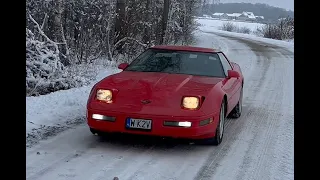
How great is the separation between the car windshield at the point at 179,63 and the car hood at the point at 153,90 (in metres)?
0.44

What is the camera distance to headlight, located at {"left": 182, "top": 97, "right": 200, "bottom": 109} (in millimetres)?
5320

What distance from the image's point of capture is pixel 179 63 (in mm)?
6637

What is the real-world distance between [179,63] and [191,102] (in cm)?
140

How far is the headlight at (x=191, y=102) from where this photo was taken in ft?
17.5

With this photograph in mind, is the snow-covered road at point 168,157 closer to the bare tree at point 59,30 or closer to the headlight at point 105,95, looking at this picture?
the headlight at point 105,95

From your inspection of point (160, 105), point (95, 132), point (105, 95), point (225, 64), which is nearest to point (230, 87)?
point (225, 64)

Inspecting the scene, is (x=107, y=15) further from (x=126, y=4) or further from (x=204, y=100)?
(x=204, y=100)

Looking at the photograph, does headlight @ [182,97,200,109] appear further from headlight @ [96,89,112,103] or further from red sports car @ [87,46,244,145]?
headlight @ [96,89,112,103]

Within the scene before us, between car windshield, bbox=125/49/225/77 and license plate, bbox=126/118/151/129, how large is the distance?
1.37m


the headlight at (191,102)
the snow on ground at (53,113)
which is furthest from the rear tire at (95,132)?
the headlight at (191,102)

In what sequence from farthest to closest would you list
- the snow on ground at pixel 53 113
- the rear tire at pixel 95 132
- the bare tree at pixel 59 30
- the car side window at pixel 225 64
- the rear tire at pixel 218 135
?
the bare tree at pixel 59 30, the car side window at pixel 225 64, the snow on ground at pixel 53 113, the rear tire at pixel 218 135, the rear tire at pixel 95 132

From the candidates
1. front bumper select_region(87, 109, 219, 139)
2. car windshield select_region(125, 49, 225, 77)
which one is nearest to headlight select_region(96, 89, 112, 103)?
front bumper select_region(87, 109, 219, 139)
